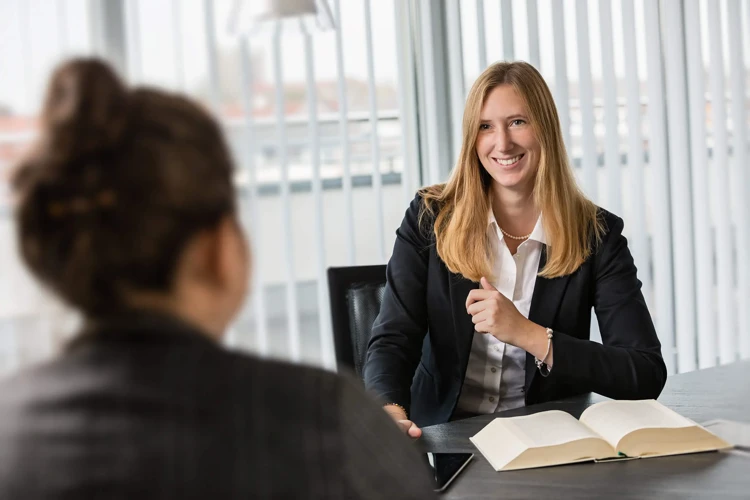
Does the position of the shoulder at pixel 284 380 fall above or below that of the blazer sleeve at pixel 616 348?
above

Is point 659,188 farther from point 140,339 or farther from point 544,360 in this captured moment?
point 140,339

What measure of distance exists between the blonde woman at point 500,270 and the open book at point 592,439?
17.4 inches

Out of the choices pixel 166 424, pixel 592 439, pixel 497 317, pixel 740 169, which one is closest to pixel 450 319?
pixel 497 317

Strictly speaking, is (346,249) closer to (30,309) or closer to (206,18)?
(206,18)

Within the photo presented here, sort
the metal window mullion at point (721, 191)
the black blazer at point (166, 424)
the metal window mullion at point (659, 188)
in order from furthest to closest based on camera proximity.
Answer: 1. the metal window mullion at point (721, 191)
2. the metal window mullion at point (659, 188)
3. the black blazer at point (166, 424)

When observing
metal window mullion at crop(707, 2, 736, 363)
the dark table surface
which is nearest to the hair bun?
the dark table surface

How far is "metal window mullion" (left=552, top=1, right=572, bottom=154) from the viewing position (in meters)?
3.38

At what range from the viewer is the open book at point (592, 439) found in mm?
1406

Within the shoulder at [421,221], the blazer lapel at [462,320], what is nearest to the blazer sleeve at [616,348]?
the blazer lapel at [462,320]

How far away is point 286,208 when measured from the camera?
2.97 metres

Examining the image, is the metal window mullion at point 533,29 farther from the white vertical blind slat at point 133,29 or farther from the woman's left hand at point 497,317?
the woman's left hand at point 497,317

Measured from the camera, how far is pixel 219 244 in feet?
2.34

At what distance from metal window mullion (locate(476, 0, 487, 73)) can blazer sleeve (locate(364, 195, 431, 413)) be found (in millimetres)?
1181

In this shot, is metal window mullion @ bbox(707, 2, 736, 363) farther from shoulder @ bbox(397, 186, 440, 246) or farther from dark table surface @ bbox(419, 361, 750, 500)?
dark table surface @ bbox(419, 361, 750, 500)
